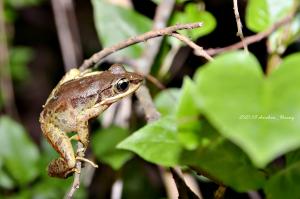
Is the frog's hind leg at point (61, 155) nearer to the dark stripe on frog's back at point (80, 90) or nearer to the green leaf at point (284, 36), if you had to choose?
the dark stripe on frog's back at point (80, 90)

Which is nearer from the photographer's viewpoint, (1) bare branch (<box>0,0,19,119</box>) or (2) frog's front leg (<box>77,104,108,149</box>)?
(2) frog's front leg (<box>77,104,108,149</box>)

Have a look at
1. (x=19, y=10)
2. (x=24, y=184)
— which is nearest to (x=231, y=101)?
(x=24, y=184)

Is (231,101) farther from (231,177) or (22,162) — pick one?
(22,162)

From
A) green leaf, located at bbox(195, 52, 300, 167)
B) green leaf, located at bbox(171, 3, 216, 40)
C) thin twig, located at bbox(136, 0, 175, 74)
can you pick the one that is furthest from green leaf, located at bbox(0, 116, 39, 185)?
green leaf, located at bbox(195, 52, 300, 167)

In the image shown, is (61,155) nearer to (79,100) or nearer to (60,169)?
(60,169)

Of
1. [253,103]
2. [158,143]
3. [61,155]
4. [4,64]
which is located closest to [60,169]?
[61,155]

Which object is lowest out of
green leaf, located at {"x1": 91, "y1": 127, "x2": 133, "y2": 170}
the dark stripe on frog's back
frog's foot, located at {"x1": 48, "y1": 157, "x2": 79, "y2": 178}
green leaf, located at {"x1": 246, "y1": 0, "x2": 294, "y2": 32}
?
green leaf, located at {"x1": 91, "y1": 127, "x2": 133, "y2": 170}

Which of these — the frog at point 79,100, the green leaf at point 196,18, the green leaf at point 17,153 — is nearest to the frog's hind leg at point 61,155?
the frog at point 79,100

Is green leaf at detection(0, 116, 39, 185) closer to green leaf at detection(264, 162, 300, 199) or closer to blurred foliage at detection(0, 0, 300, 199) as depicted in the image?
blurred foliage at detection(0, 0, 300, 199)
